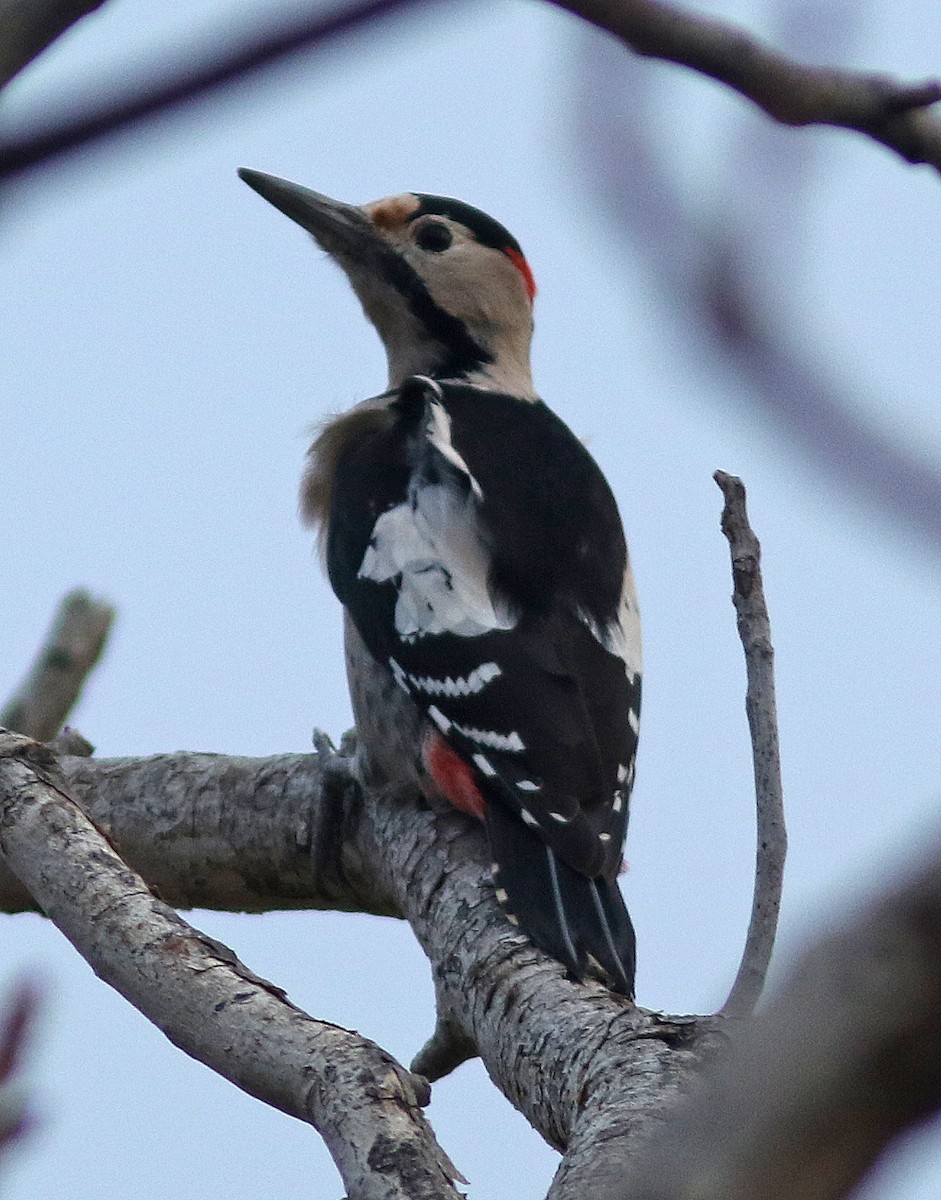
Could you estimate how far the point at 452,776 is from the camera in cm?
350

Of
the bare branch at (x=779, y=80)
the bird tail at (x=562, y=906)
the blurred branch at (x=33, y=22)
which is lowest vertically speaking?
the blurred branch at (x=33, y=22)

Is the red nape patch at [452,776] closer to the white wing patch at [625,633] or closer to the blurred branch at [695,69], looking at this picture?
the white wing patch at [625,633]

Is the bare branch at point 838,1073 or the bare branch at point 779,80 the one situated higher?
the bare branch at point 779,80

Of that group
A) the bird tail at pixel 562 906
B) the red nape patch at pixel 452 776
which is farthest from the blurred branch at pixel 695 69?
the red nape patch at pixel 452 776

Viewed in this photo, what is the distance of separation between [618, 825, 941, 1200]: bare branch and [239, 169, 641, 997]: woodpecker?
2178 millimetres

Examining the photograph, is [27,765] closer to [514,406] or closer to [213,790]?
[213,790]

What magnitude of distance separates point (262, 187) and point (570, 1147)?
373 cm

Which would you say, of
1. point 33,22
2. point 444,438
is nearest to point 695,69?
point 33,22

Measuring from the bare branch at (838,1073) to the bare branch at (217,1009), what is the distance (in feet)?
4.75

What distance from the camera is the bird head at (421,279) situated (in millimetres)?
4957

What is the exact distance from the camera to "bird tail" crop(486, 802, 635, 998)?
2.78 meters

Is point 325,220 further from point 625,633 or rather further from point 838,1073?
point 838,1073

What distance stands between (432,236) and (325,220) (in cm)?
35

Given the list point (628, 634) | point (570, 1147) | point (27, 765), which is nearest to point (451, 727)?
point (628, 634)
